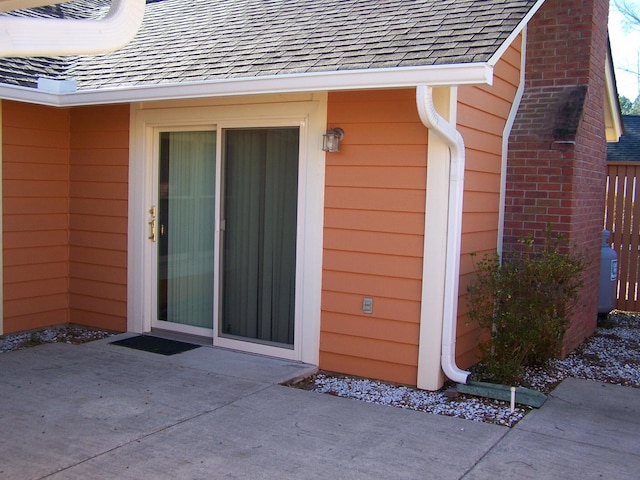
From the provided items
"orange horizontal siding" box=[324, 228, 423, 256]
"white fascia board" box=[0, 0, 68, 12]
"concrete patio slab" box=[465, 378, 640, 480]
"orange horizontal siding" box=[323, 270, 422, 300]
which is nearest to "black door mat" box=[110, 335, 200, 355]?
"orange horizontal siding" box=[323, 270, 422, 300]

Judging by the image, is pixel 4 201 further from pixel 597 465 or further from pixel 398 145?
pixel 597 465

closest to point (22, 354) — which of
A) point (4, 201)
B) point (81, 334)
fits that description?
point (81, 334)

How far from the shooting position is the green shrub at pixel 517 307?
18.0 ft

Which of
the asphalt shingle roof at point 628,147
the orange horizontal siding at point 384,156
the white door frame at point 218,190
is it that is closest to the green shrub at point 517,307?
the orange horizontal siding at point 384,156

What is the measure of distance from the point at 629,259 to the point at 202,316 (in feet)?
20.0

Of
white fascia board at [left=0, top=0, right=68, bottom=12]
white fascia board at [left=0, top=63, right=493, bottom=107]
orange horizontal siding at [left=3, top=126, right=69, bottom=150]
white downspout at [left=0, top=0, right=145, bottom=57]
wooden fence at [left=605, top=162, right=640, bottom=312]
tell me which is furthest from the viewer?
wooden fence at [left=605, top=162, right=640, bottom=312]

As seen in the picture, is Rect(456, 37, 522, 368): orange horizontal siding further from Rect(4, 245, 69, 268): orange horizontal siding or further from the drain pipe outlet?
Rect(4, 245, 69, 268): orange horizontal siding

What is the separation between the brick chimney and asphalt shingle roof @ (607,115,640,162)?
603 cm

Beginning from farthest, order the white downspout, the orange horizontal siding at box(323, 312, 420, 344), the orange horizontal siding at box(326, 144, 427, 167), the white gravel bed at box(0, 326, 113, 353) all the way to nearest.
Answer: the white gravel bed at box(0, 326, 113, 353) < the orange horizontal siding at box(323, 312, 420, 344) < the orange horizontal siding at box(326, 144, 427, 167) < the white downspout

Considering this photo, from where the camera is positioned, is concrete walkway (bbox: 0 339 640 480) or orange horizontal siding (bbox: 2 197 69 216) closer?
concrete walkway (bbox: 0 339 640 480)

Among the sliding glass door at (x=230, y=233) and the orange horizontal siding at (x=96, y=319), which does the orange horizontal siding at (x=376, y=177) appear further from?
the orange horizontal siding at (x=96, y=319)

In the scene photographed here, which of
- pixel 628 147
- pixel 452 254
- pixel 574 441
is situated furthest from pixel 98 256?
pixel 628 147

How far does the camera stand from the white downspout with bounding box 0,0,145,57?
270 centimetres

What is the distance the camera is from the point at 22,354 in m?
6.17
